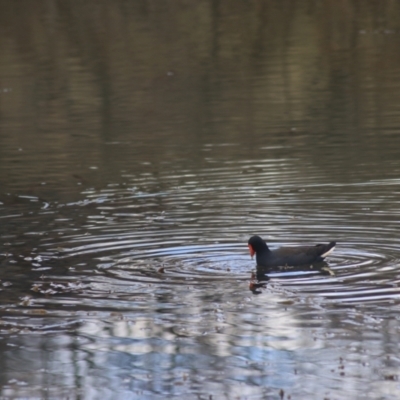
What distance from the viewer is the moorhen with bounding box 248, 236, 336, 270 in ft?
38.7

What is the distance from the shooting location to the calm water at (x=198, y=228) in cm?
870

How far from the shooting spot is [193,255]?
41.0ft

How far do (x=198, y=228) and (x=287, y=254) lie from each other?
86.8 inches

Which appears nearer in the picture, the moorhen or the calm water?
Answer: the calm water

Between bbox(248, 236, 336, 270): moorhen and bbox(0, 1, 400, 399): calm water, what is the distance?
0.18m

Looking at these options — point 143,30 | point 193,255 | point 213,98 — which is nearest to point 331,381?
point 193,255

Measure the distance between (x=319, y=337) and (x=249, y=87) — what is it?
69.8ft

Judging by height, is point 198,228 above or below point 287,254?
above

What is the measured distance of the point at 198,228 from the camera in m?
13.9

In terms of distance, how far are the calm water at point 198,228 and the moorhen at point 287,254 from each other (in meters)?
0.18

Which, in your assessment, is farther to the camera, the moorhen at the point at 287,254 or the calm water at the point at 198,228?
the moorhen at the point at 287,254

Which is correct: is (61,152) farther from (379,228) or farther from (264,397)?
(264,397)

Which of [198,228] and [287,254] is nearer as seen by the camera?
[287,254]

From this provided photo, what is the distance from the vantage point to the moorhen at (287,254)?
1180 cm
